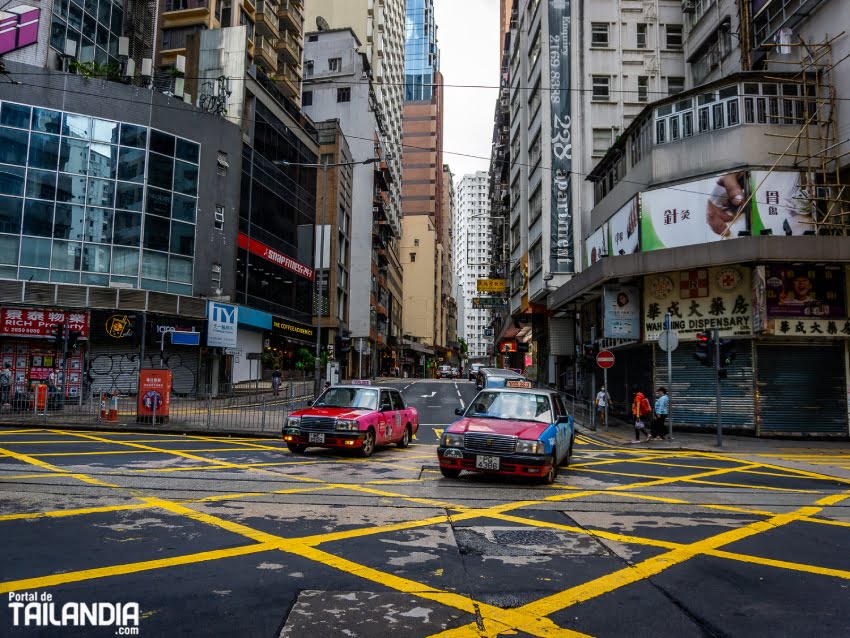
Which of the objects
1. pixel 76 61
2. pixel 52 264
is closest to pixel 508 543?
pixel 52 264

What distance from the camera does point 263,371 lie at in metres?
43.4

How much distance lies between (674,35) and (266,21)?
2911 cm

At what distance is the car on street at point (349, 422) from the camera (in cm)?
1356

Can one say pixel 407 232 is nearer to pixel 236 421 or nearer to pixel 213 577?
pixel 236 421

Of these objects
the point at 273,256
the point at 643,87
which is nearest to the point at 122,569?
the point at 273,256

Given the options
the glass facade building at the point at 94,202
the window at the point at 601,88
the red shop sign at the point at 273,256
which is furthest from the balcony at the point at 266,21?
the window at the point at 601,88

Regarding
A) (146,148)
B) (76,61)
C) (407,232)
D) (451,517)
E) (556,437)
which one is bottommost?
(451,517)

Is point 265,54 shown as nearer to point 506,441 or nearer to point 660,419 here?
point 660,419

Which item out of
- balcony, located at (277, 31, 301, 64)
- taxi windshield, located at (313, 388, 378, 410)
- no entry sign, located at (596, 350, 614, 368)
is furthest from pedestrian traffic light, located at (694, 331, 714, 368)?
balcony, located at (277, 31, 301, 64)

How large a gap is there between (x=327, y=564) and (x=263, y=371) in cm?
3918

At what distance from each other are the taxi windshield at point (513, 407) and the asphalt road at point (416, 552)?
46.6 inches

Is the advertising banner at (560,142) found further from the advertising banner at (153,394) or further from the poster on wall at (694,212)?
the advertising banner at (153,394)

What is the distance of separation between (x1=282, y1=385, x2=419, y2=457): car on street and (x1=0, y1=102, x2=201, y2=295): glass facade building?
2286cm

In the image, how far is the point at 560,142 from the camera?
39.7 m
